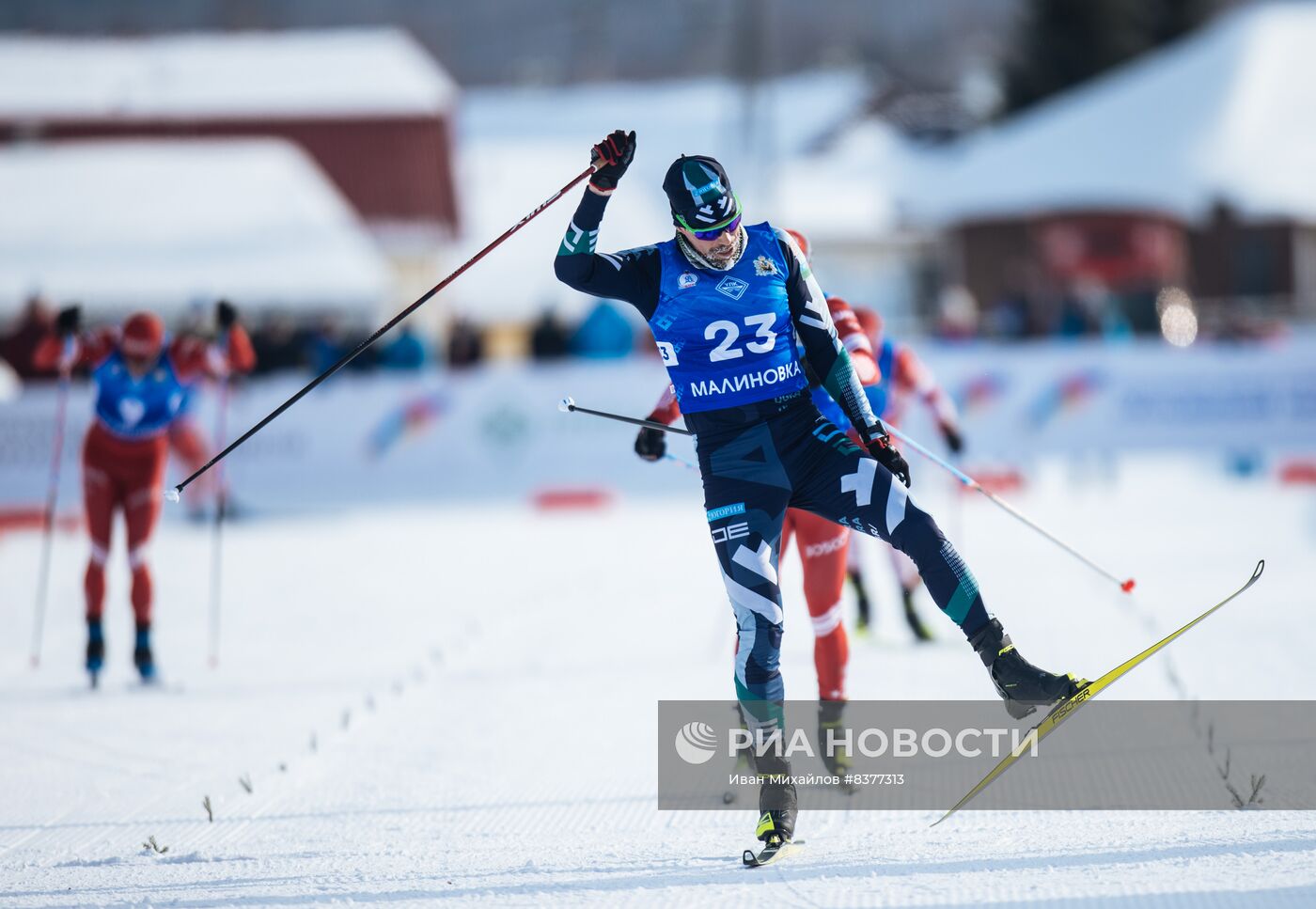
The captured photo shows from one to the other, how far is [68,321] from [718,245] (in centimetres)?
542

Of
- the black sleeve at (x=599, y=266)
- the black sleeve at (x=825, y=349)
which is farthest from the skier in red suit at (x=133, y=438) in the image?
the black sleeve at (x=825, y=349)

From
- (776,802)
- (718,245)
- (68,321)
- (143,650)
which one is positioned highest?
(68,321)

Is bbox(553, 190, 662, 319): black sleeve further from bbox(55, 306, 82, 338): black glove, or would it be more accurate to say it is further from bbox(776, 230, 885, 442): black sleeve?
bbox(55, 306, 82, 338): black glove

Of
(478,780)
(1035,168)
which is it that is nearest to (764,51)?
(1035,168)

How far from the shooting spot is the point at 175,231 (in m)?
25.4

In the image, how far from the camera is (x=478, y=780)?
240 inches

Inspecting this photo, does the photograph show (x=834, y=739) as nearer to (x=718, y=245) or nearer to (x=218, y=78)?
(x=718, y=245)

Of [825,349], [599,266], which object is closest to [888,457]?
[825,349]

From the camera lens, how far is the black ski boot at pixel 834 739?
232 inches

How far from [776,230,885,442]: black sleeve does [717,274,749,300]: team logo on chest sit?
0.19 m

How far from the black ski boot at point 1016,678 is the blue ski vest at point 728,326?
3.52 feet

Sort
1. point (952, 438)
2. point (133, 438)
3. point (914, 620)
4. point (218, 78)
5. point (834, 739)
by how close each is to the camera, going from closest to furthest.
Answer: point (834, 739) < point (952, 438) < point (133, 438) < point (914, 620) < point (218, 78)

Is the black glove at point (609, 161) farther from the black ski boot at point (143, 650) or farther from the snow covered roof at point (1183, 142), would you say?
the snow covered roof at point (1183, 142)

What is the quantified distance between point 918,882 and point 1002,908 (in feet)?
1.16
